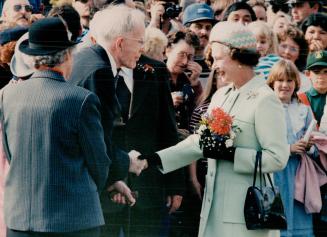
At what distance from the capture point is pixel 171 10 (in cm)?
656

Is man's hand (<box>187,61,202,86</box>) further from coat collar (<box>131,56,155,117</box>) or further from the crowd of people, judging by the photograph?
coat collar (<box>131,56,155,117</box>)

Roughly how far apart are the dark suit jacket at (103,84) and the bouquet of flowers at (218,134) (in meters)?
0.43

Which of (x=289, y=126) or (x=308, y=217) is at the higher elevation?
(x=289, y=126)

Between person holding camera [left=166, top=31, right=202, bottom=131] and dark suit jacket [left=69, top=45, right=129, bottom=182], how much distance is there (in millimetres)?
919

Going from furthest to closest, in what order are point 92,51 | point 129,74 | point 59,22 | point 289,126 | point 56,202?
point 289,126
point 129,74
point 92,51
point 59,22
point 56,202

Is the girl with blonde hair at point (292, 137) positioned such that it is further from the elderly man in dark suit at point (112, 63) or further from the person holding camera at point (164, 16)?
the person holding camera at point (164, 16)

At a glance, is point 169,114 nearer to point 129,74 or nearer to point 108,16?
point 129,74

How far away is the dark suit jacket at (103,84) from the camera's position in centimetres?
409

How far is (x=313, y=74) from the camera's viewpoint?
5152 millimetres

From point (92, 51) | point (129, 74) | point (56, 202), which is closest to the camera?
point (56, 202)

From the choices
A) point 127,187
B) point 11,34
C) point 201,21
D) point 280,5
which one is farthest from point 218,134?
point 280,5

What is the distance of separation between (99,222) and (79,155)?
0.97 feet

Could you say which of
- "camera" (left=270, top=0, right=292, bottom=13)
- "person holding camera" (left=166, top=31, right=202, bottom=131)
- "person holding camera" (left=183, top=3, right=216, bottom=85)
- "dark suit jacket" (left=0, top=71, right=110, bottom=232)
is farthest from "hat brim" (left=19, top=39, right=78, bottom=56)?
"camera" (left=270, top=0, right=292, bottom=13)

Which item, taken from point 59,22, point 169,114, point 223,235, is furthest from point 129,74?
point 223,235
